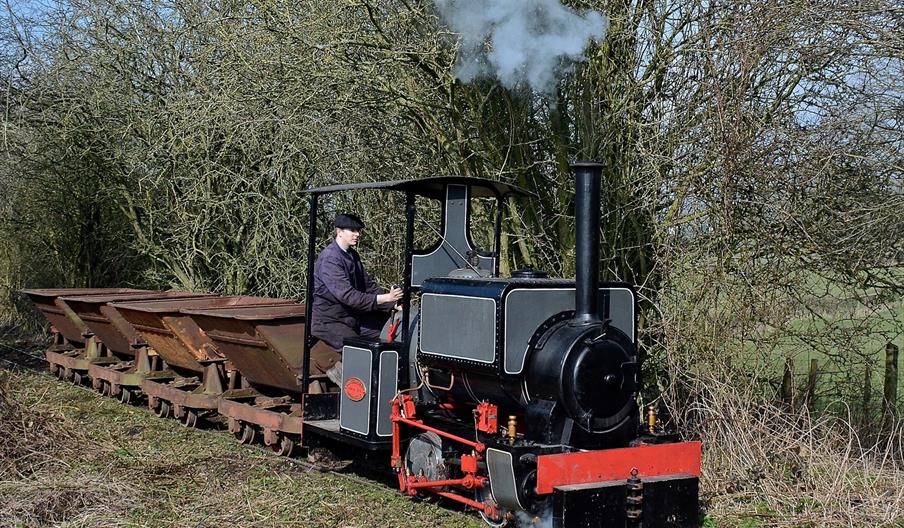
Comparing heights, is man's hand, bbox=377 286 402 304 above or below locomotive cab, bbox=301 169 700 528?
above

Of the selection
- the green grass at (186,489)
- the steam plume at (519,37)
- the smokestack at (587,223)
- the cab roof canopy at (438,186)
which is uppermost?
the steam plume at (519,37)

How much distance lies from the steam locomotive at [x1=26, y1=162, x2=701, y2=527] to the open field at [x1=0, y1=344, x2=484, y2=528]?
0.33m

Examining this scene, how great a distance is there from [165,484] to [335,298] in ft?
5.90

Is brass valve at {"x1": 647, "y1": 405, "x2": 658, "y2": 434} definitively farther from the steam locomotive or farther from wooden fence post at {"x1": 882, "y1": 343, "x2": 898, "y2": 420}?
wooden fence post at {"x1": 882, "y1": 343, "x2": 898, "y2": 420}

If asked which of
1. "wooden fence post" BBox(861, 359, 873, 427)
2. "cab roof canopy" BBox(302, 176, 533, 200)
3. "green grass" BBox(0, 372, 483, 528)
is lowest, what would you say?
"green grass" BBox(0, 372, 483, 528)

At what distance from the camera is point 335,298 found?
7.66m

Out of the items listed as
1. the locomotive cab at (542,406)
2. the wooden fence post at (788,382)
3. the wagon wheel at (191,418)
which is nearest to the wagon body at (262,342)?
the wagon wheel at (191,418)

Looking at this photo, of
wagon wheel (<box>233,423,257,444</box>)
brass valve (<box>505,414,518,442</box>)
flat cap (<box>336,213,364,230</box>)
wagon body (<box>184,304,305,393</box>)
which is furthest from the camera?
wagon wheel (<box>233,423,257,444</box>)

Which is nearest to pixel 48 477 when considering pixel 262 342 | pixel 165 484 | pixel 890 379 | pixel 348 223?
pixel 165 484

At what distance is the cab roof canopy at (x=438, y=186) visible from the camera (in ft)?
22.1

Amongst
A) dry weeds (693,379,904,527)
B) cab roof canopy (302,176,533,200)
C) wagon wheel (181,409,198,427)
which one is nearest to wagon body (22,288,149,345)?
wagon wheel (181,409,198,427)

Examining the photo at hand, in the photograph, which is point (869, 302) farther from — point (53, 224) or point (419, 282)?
point (53, 224)

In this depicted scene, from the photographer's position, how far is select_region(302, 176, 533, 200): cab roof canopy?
22.1ft

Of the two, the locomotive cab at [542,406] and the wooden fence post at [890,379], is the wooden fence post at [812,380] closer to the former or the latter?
the wooden fence post at [890,379]
